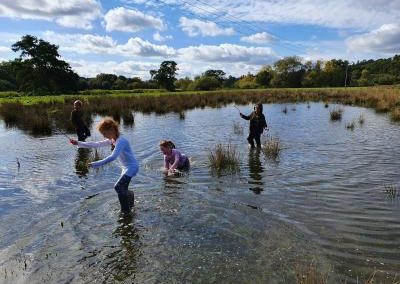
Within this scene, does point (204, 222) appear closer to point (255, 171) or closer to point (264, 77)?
point (255, 171)

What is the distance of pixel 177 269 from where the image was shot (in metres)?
5.69

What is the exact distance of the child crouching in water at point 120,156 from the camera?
7035mm

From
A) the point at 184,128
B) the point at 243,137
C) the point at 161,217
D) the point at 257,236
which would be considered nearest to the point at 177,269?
the point at 257,236

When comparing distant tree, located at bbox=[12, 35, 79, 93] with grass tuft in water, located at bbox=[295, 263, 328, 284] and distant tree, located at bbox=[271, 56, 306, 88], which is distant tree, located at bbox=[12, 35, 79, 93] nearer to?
distant tree, located at bbox=[271, 56, 306, 88]

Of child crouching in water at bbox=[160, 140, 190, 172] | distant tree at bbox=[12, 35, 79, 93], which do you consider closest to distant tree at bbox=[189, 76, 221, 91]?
distant tree at bbox=[12, 35, 79, 93]

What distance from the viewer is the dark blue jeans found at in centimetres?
749

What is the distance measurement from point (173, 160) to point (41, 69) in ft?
221

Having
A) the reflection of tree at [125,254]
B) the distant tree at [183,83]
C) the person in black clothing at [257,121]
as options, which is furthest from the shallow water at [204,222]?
the distant tree at [183,83]

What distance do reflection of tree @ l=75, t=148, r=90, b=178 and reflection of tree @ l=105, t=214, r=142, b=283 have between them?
15.2ft

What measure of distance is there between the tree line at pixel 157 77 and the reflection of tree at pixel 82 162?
5807 centimetres

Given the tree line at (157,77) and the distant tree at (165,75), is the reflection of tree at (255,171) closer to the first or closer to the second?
the tree line at (157,77)

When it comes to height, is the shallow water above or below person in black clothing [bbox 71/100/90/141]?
below

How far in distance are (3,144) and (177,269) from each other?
14845 millimetres

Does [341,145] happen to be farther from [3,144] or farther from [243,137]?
[3,144]
